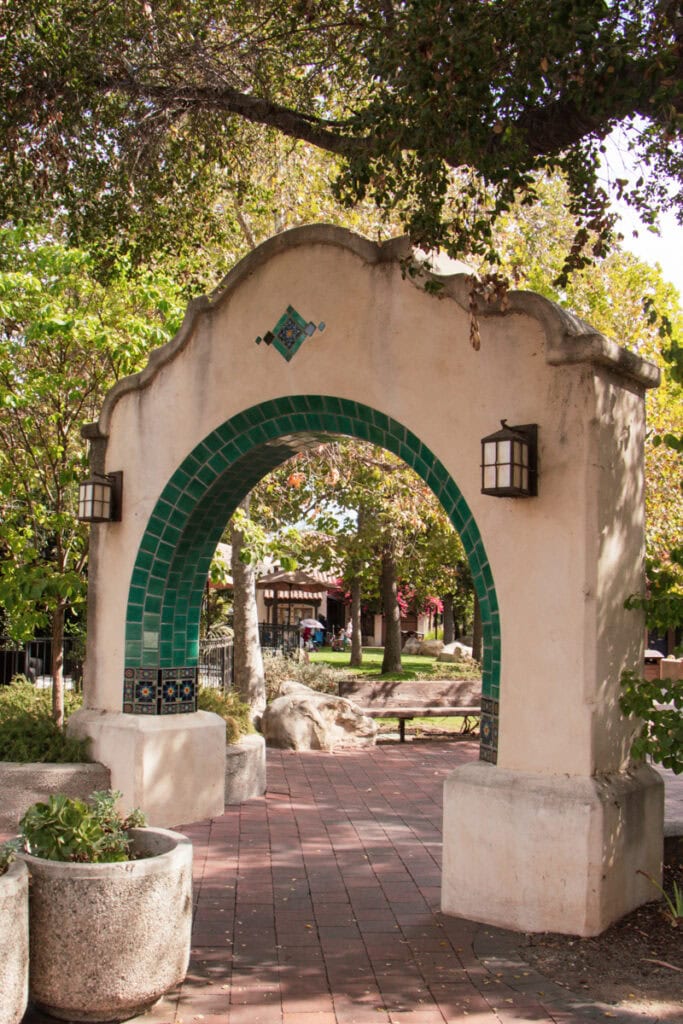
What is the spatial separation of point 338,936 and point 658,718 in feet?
7.12

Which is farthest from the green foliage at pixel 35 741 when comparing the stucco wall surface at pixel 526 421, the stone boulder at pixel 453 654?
the stone boulder at pixel 453 654

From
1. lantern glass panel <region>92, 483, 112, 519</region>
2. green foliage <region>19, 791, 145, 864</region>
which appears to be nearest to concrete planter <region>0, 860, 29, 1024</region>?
green foliage <region>19, 791, 145, 864</region>

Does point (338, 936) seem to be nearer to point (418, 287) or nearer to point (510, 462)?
point (510, 462)

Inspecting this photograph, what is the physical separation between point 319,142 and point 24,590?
4.68m

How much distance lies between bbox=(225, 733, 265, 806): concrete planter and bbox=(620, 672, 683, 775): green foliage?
4.21 metres

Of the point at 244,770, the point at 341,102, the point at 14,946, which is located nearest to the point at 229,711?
the point at 244,770

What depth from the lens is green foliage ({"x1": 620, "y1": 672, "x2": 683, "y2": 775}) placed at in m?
5.65

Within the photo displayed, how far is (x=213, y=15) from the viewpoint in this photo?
8750 mm

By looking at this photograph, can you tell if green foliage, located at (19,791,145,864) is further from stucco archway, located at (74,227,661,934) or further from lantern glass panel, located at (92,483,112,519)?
lantern glass panel, located at (92,483,112,519)

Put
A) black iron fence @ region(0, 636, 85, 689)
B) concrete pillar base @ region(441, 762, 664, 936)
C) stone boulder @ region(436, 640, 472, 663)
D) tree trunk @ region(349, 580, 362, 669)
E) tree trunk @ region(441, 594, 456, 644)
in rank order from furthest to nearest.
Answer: tree trunk @ region(441, 594, 456, 644), stone boulder @ region(436, 640, 472, 663), tree trunk @ region(349, 580, 362, 669), black iron fence @ region(0, 636, 85, 689), concrete pillar base @ region(441, 762, 664, 936)

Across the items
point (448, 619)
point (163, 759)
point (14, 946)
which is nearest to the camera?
point (14, 946)

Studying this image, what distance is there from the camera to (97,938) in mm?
4344

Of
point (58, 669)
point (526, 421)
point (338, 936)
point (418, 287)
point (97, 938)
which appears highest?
point (418, 287)

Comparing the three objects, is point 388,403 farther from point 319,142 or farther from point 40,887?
point 40,887
